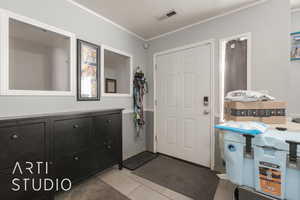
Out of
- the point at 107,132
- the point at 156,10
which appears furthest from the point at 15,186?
the point at 156,10

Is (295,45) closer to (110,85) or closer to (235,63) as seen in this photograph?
(235,63)

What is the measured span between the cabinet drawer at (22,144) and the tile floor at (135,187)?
3.31 feet

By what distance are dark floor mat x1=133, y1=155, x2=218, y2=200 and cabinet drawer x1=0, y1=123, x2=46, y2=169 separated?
142 centimetres

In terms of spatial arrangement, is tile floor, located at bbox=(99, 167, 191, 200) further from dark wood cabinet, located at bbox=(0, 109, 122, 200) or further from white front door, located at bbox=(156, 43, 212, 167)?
white front door, located at bbox=(156, 43, 212, 167)

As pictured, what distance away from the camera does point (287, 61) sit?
1.65 meters

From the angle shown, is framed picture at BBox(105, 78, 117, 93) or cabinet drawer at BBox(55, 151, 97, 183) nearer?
cabinet drawer at BBox(55, 151, 97, 183)

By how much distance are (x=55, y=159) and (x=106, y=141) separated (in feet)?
2.16

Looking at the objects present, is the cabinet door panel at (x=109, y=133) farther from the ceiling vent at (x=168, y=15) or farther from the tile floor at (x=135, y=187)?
the ceiling vent at (x=168, y=15)

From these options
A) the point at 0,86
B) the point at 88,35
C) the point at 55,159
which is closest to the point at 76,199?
the point at 55,159

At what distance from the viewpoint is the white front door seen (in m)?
2.25

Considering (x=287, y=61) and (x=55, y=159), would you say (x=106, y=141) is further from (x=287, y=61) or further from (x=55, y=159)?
(x=287, y=61)

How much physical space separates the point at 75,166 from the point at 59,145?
353 millimetres

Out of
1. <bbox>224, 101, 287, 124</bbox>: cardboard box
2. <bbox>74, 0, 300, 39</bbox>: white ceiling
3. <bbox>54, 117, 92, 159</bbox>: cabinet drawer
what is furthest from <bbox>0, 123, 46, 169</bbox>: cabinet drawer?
<bbox>224, 101, 287, 124</bbox>: cardboard box

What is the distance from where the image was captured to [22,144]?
1.18 m
